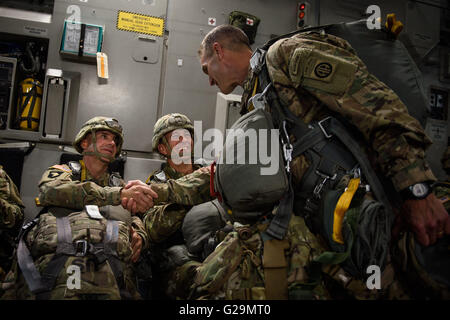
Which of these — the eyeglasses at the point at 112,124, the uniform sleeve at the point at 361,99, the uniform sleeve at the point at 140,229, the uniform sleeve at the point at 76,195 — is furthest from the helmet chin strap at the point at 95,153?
the uniform sleeve at the point at 361,99

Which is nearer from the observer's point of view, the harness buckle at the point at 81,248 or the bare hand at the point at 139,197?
the harness buckle at the point at 81,248

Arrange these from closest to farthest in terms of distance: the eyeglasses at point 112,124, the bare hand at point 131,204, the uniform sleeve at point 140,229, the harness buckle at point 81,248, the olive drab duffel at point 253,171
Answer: the olive drab duffel at point 253,171, the harness buckle at point 81,248, the bare hand at point 131,204, the uniform sleeve at point 140,229, the eyeglasses at point 112,124

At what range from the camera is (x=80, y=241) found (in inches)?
74.3

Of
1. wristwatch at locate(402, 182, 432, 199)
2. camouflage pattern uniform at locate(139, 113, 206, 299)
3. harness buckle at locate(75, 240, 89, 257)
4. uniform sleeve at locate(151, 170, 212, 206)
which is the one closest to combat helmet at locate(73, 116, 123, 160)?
camouflage pattern uniform at locate(139, 113, 206, 299)

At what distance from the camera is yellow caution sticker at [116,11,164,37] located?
354 centimetres

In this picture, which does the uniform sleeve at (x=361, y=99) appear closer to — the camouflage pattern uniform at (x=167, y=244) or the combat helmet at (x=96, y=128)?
the camouflage pattern uniform at (x=167, y=244)

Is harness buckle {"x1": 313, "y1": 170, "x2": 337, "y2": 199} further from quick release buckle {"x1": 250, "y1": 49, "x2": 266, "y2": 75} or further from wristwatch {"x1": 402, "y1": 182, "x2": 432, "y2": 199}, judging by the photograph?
quick release buckle {"x1": 250, "y1": 49, "x2": 266, "y2": 75}

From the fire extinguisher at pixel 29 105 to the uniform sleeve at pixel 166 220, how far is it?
6.02ft

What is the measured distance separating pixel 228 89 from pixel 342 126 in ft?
A: 2.66

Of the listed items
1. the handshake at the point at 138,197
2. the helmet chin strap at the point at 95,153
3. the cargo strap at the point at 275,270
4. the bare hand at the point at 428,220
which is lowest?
the cargo strap at the point at 275,270

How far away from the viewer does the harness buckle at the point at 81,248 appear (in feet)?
6.08

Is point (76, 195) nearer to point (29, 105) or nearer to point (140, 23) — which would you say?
→ point (29, 105)

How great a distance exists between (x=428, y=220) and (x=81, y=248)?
181 cm

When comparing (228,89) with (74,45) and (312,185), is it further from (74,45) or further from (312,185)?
(74,45)
